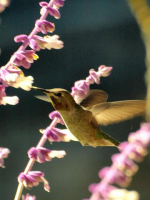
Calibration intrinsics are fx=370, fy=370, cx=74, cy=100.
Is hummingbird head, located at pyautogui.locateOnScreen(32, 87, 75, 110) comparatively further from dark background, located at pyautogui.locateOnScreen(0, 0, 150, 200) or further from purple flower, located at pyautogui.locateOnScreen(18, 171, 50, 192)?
dark background, located at pyautogui.locateOnScreen(0, 0, 150, 200)

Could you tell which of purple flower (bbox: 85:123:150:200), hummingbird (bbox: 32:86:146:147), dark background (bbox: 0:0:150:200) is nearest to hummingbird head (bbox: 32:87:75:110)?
hummingbird (bbox: 32:86:146:147)

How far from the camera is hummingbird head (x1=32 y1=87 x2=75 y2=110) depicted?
1.36ft

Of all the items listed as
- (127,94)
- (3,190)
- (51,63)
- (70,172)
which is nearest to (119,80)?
(127,94)

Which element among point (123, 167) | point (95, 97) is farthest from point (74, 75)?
point (123, 167)

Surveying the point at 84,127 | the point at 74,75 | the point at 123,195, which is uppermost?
the point at 74,75

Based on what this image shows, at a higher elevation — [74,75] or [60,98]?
[74,75]

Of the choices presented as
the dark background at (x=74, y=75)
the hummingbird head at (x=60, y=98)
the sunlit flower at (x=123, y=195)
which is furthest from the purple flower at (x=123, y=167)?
the dark background at (x=74, y=75)

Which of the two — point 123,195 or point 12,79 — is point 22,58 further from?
point 123,195

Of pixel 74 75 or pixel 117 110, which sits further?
pixel 74 75

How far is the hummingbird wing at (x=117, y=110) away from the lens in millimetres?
402

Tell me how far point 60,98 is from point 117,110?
7 centimetres

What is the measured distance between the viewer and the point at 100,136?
47 centimetres

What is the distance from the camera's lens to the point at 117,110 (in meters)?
0.42

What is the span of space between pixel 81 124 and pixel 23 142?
63 centimetres
